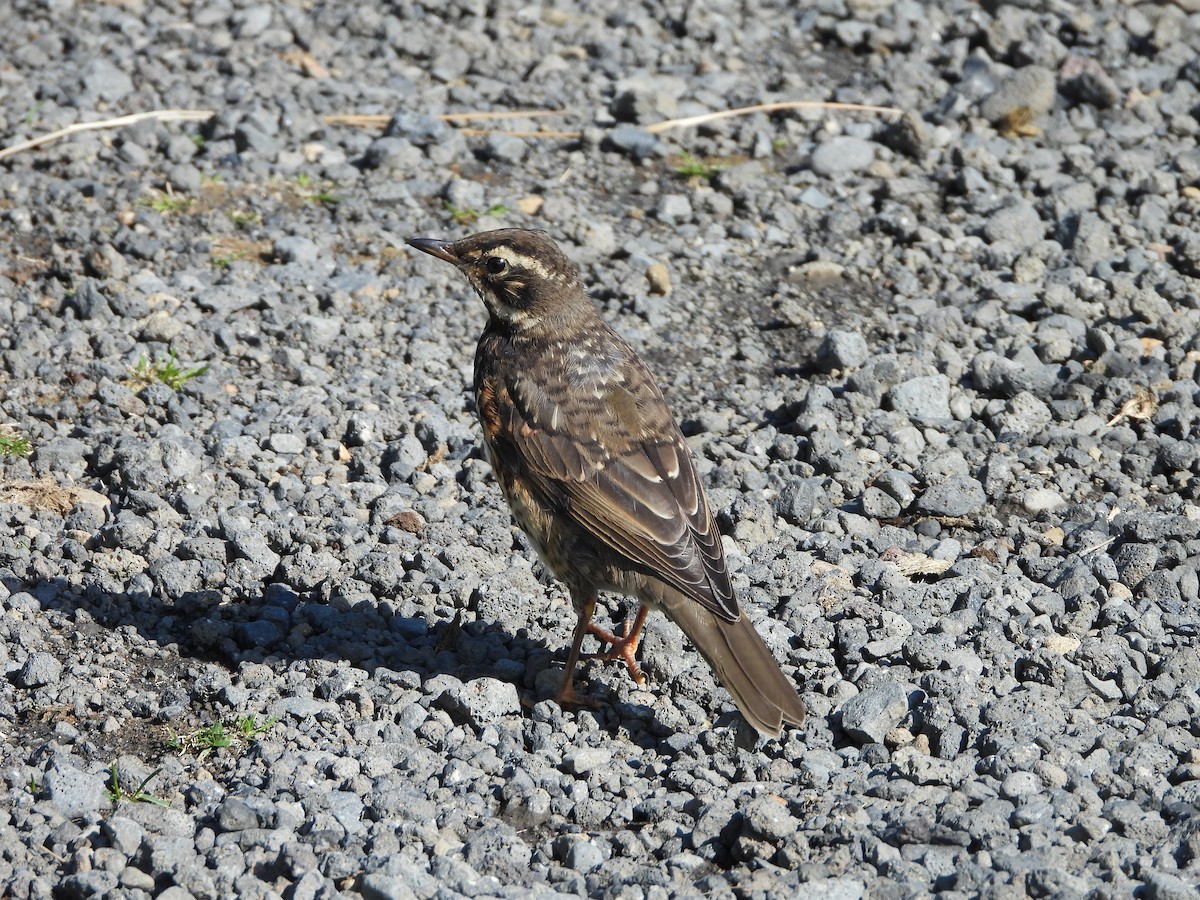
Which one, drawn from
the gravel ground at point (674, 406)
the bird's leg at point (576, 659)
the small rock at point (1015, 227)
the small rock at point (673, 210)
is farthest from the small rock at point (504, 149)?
the bird's leg at point (576, 659)

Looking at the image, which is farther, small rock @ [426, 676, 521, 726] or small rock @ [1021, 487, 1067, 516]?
small rock @ [1021, 487, 1067, 516]

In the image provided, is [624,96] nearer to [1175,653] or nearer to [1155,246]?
[1155,246]

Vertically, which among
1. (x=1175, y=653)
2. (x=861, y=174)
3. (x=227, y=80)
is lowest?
(x=227, y=80)

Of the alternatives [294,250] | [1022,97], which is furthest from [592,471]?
[1022,97]

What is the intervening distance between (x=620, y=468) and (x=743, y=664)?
0.99m

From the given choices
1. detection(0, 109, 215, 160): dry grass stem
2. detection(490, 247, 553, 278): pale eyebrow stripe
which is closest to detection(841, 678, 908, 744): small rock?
detection(490, 247, 553, 278): pale eyebrow stripe

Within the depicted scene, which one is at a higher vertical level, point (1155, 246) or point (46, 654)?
point (1155, 246)

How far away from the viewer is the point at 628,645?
20.6ft

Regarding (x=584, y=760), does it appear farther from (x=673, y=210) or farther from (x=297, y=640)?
(x=673, y=210)

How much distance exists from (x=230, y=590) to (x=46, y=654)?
2.78ft

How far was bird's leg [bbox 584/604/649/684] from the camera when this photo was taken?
618 centimetres

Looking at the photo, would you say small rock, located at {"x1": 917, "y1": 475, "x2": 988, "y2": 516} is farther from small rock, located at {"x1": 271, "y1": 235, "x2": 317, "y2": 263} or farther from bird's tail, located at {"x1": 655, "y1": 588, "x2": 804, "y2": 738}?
small rock, located at {"x1": 271, "y1": 235, "x2": 317, "y2": 263}

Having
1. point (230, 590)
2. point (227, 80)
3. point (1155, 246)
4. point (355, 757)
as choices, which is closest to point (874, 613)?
point (355, 757)

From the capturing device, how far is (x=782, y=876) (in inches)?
187
